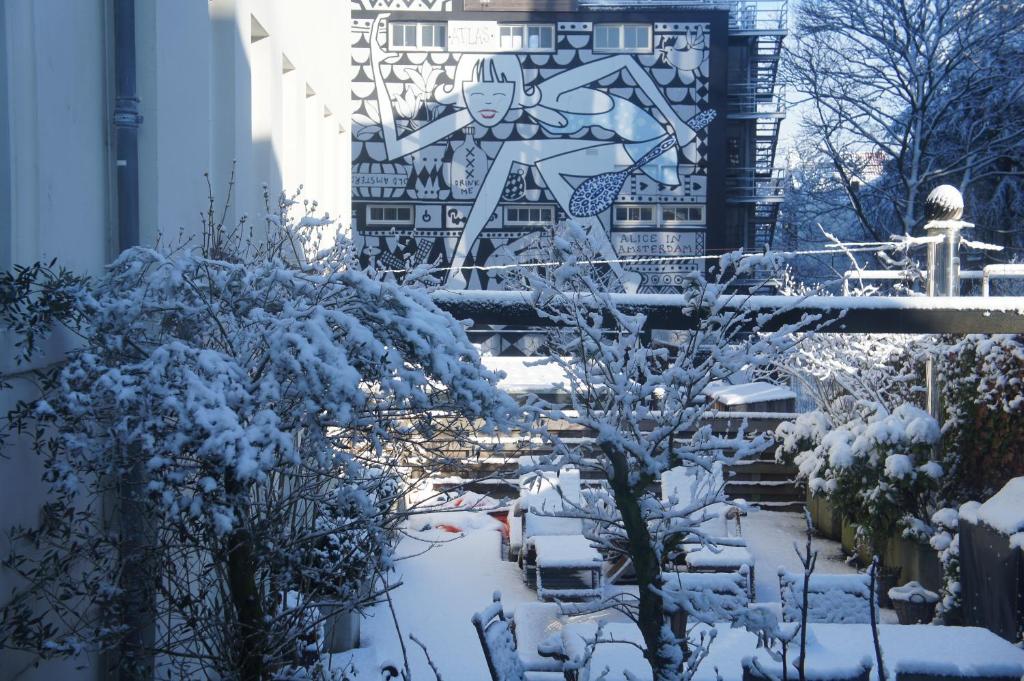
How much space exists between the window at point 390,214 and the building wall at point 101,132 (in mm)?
18208

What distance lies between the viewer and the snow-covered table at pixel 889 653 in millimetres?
5261

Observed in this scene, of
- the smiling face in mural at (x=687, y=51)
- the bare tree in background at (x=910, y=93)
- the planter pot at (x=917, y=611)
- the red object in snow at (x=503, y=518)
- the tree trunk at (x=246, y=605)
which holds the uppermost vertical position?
the smiling face in mural at (x=687, y=51)

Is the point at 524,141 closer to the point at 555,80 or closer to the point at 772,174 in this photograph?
the point at 555,80

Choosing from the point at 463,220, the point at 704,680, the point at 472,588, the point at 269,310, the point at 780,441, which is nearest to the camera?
the point at 269,310

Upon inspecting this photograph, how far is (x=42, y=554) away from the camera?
144 inches

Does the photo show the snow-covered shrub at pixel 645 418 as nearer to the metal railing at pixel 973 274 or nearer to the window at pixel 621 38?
the metal railing at pixel 973 274

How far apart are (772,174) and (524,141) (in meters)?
6.81

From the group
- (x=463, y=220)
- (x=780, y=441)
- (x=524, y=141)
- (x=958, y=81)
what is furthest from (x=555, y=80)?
(x=780, y=441)

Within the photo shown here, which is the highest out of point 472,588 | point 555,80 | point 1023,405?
point 555,80

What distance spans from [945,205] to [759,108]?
64.8ft

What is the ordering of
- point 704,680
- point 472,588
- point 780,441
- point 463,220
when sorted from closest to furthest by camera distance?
point 704,680 → point 472,588 → point 780,441 → point 463,220

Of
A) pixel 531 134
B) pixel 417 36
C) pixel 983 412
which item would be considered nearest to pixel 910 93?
pixel 531 134

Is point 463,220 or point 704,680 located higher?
point 463,220

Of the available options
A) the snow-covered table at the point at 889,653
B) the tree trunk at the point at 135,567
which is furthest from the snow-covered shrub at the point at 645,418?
the tree trunk at the point at 135,567
